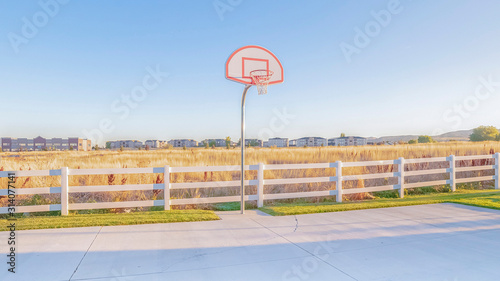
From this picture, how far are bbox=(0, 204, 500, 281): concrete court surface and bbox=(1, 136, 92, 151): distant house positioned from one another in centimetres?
6710

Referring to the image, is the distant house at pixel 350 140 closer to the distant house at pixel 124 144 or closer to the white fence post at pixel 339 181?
the distant house at pixel 124 144

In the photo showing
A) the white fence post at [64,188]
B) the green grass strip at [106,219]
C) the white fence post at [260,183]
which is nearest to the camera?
the green grass strip at [106,219]

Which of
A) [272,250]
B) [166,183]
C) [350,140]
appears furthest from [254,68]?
[350,140]

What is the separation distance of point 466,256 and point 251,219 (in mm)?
3864

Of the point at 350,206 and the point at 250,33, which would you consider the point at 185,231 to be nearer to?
the point at 350,206

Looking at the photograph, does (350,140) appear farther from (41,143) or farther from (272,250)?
(272,250)

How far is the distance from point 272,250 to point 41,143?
8082cm

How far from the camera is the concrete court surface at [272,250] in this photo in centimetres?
397

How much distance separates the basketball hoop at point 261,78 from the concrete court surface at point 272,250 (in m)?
3.19

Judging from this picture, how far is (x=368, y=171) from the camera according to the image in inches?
491

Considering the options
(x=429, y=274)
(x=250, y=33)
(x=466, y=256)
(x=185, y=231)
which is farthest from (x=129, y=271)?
(x=250, y=33)

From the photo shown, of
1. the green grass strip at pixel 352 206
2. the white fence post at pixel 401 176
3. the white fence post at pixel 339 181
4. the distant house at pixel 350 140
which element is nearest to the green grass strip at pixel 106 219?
the green grass strip at pixel 352 206

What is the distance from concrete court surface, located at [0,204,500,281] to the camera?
156 inches

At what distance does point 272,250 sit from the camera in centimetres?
485
